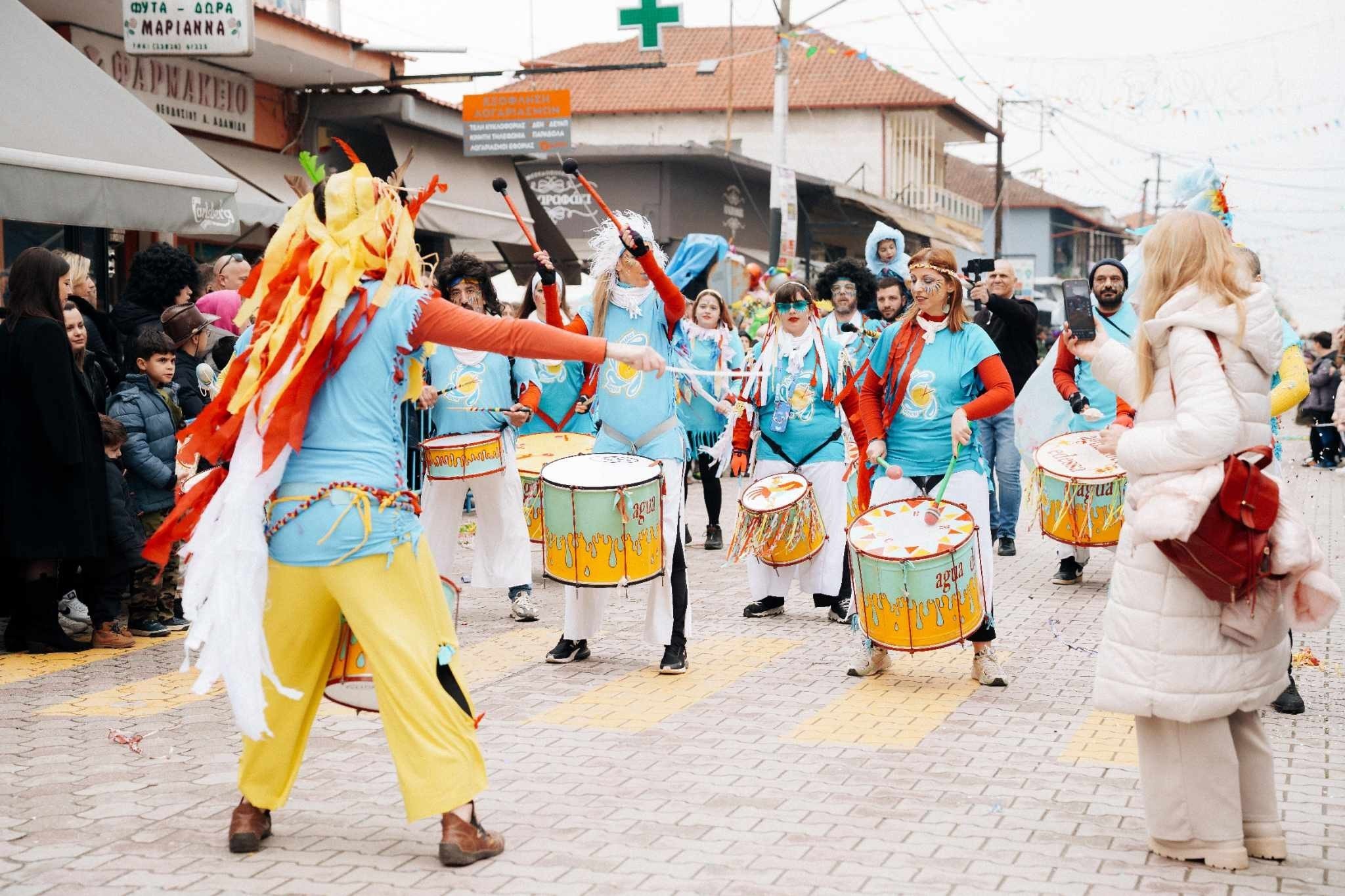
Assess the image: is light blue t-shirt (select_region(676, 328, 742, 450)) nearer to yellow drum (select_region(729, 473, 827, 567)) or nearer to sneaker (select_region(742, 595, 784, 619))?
sneaker (select_region(742, 595, 784, 619))

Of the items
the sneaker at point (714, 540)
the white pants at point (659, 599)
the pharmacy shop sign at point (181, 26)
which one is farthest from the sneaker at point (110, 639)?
the pharmacy shop sign at point (181, 26)

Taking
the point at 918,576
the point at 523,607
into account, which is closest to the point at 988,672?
the point at 918,576

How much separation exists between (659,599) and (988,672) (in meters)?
1.67

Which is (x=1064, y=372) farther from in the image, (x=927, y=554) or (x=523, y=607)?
(x=523, y=607)

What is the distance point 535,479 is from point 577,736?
3.79m

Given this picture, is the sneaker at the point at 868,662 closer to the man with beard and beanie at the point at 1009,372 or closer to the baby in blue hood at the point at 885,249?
the man with beard and beanie at the point at 1009,372

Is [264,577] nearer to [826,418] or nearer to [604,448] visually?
[604,448]

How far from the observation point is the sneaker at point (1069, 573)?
431 inches

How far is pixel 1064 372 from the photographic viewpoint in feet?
30.4

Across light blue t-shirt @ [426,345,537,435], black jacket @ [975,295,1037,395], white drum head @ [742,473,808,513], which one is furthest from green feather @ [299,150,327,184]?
black jacket @ [975,295,1037,395]

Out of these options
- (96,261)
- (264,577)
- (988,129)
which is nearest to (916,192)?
(988,129)

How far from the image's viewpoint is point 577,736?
6383mm

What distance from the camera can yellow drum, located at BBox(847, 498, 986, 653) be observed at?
6992 millimetres

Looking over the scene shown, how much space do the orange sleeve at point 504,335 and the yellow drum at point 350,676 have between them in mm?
810
